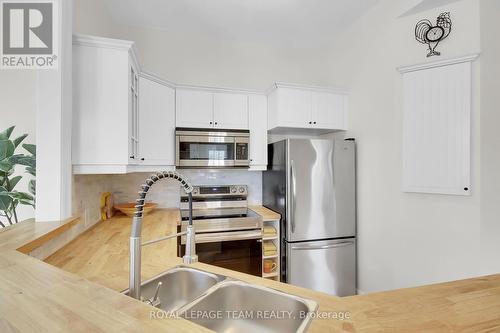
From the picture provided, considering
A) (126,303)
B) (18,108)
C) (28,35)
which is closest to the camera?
(126,303)

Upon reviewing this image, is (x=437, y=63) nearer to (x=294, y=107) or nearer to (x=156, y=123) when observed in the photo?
(x=294, y=107)

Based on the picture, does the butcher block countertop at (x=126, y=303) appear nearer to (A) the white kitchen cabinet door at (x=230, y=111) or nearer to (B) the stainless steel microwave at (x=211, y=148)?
(B) the stainless steel microwave at (x=211, y=148)

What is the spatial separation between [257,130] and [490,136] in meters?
1.93

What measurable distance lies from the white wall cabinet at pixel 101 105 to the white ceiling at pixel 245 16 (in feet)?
3.54

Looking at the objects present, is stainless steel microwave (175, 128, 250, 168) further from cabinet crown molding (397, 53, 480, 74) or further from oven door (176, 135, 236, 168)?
cabinet crown molding (397, 53, 480, 74)

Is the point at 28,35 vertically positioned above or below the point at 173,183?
above

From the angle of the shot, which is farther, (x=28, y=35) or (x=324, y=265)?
(x=324, y=265)

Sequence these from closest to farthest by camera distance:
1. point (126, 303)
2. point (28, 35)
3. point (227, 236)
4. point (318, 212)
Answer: point (126, 303), point (28, 35), point (227, 236), point (318, 212)

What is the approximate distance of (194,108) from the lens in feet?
7.93

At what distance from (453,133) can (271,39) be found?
7.16 feet

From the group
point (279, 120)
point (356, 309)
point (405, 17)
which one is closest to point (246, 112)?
point (279, 120)

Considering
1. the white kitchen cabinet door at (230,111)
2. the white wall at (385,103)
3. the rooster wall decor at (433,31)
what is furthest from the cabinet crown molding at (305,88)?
the rooster wall decor at (433,31)

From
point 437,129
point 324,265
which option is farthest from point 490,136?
point 324,265

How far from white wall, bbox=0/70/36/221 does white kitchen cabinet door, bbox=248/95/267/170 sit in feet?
6.85
